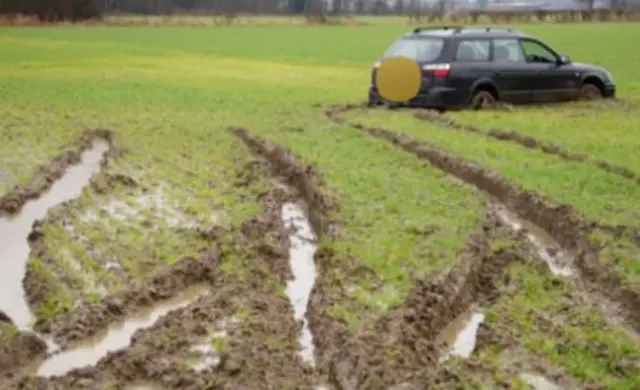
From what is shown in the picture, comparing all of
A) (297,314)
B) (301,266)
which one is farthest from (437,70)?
(297,314)

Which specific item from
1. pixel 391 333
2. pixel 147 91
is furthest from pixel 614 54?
pixel 391 333

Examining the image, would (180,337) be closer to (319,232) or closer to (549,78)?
(319,232)

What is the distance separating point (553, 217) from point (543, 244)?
24.5 inches

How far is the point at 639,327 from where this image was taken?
7.45 metres

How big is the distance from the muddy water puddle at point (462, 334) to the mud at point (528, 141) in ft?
17.8

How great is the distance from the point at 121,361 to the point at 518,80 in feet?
53.6

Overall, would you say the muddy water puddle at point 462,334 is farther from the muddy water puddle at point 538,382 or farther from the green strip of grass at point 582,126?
the green strip of grass at point 582,126

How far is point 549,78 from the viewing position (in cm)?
2184

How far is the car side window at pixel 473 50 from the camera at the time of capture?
20.9 metres

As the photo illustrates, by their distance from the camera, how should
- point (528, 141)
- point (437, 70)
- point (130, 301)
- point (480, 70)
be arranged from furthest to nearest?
point (480, 70), point (437, 70), point (528, 141), point (130, 301)

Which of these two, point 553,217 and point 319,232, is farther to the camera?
point 553,217

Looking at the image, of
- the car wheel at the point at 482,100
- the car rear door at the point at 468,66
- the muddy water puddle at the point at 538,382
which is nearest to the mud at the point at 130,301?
the muddy water puddle at the point at 538,382

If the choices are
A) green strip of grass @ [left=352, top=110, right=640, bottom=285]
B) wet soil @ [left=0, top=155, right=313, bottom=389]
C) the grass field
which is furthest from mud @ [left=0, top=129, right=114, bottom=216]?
green strip of grass @ [left=352, top=110, right=640, bottom=285]

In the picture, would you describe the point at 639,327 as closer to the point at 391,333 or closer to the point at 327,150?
the point at 391,333
